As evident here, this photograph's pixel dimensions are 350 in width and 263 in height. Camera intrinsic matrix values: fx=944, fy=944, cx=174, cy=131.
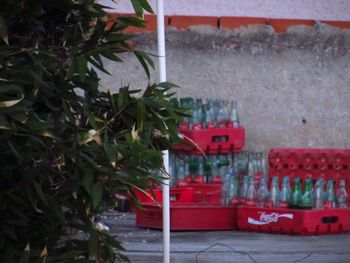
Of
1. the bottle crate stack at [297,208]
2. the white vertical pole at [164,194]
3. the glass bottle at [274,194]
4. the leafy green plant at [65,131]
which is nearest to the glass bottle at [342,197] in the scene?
the bottle crate stack at [297,208]

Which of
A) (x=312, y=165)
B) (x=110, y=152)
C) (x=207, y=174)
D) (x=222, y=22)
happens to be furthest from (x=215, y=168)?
(x=110, y=152)

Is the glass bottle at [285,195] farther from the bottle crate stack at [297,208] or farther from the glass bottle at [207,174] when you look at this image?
the glass bottle at [207,174]

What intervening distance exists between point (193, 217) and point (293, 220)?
29.0 inches

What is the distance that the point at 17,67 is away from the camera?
3.10m

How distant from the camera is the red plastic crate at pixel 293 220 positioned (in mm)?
6820

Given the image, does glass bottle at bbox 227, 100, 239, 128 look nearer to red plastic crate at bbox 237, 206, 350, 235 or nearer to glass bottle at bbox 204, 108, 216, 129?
glass bottle at bbox 204, 108, 216, 129

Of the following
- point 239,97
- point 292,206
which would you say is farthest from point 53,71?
point 239,97

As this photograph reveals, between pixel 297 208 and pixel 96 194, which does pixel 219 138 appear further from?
pixel 96 194

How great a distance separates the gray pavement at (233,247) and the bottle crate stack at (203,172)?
10 cm

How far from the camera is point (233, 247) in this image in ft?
21.2

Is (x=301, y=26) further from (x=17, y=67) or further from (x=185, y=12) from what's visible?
(x=17, y=67)

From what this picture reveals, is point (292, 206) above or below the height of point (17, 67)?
below

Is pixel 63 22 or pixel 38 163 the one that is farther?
pixel 63 22

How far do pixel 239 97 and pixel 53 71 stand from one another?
5565 mm
